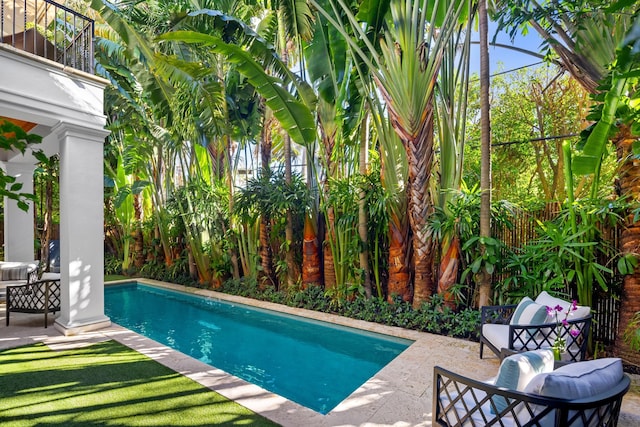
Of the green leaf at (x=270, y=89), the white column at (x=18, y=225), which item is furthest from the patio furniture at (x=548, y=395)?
the white column at (x=18, y=225)

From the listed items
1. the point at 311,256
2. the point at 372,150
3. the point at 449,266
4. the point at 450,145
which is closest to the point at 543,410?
the point at 449,266

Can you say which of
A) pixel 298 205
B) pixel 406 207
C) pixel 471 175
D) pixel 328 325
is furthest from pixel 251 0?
pixel 328 325

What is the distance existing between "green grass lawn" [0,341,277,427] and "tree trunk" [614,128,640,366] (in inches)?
165

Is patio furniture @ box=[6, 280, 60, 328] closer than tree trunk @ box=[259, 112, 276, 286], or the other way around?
patio furniture @ box=[6, 280, 60, 328]

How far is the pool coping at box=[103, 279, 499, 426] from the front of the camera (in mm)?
3067

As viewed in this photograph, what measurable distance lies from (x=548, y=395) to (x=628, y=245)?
10.9 feet

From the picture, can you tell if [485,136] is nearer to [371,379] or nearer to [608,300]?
[608,300]

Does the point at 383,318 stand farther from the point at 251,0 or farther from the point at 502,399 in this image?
the point at 251,0

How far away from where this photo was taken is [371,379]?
12.9 ft

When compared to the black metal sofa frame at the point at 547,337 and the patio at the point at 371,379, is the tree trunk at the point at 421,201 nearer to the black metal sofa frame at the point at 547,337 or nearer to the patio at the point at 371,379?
the patio at the point at 371,379

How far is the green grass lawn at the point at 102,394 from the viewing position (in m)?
2.94

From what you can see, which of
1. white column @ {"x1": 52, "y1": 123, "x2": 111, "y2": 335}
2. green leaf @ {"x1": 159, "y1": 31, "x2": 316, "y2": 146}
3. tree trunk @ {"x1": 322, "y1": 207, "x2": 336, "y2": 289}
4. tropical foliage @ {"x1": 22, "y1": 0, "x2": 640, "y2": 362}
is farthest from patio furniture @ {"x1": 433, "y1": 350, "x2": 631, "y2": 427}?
white column @ {"x1": 52, "y1": 123, "x2": 111, "y2": 335}

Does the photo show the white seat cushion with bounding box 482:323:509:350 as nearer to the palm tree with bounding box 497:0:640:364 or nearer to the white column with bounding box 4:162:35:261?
the palm tree with bounding box 497:0:640:364

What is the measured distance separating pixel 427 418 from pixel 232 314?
5.16m
